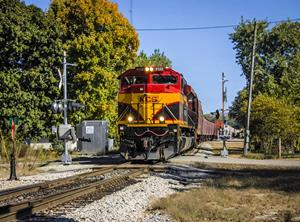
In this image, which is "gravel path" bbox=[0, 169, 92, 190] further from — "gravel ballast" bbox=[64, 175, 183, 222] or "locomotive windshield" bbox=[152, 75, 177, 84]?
"locomotive windshield" bbox=[152, 75, 177, 84]

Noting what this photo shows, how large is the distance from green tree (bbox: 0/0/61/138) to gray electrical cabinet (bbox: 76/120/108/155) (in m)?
2.46

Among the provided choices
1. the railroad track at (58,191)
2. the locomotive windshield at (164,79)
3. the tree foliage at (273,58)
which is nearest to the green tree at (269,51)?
the tree foliage at (273,58)

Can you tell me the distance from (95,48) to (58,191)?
961 inches

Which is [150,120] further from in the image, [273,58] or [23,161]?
[273,58]

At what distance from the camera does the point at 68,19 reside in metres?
37.6

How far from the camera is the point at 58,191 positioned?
12891 mm

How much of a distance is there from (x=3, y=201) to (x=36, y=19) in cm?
2482

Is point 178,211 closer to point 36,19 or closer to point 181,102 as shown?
point 181,102

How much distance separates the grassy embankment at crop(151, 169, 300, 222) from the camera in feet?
28.7

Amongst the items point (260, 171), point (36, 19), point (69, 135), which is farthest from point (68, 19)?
point (260, 171)

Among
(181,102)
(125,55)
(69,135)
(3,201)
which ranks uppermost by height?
(125,55)

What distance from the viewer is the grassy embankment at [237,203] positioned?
28.7 ft

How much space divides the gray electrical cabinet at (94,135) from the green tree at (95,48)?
305cm

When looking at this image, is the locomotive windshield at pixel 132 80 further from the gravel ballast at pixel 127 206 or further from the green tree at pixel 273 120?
the green tree at pixel 273 120
